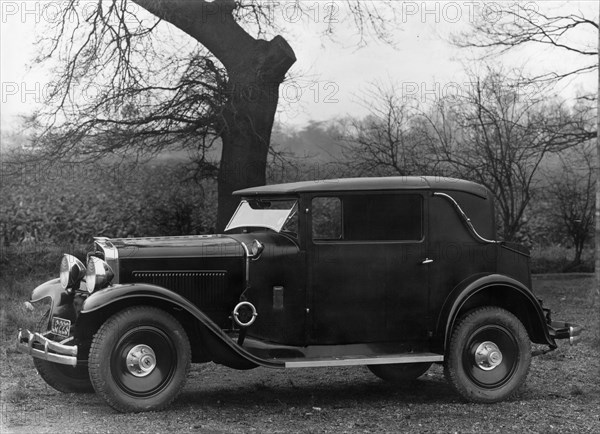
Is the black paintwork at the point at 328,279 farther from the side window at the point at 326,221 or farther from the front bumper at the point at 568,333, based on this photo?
the front bumper at the point at 568,333

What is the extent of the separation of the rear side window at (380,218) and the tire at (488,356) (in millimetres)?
868

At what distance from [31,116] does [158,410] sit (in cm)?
760

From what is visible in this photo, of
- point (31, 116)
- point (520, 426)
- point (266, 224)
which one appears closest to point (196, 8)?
point (31, 116)

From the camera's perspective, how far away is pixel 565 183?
15.7m

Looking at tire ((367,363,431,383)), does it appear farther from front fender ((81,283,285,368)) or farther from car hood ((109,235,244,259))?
car hood ((109,235,244,259))

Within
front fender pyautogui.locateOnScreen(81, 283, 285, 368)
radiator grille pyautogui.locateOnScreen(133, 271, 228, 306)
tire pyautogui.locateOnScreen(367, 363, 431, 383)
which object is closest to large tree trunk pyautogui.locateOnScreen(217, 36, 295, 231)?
tire pyautogui.locateOnScreen(367, 363, 431, 383)

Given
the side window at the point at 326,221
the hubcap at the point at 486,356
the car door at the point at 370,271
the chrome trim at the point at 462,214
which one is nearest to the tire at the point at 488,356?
the hubcap at the point at 486,356

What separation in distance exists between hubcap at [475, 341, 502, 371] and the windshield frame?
189cm

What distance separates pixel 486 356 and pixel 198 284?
2.42 meters

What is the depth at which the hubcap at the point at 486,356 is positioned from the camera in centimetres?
679

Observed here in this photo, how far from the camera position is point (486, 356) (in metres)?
6.80

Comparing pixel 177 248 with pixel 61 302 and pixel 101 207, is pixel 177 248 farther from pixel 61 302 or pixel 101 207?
pixel 101 207

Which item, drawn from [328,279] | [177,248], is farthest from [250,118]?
[328,279]

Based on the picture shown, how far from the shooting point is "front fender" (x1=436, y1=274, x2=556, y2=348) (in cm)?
664
